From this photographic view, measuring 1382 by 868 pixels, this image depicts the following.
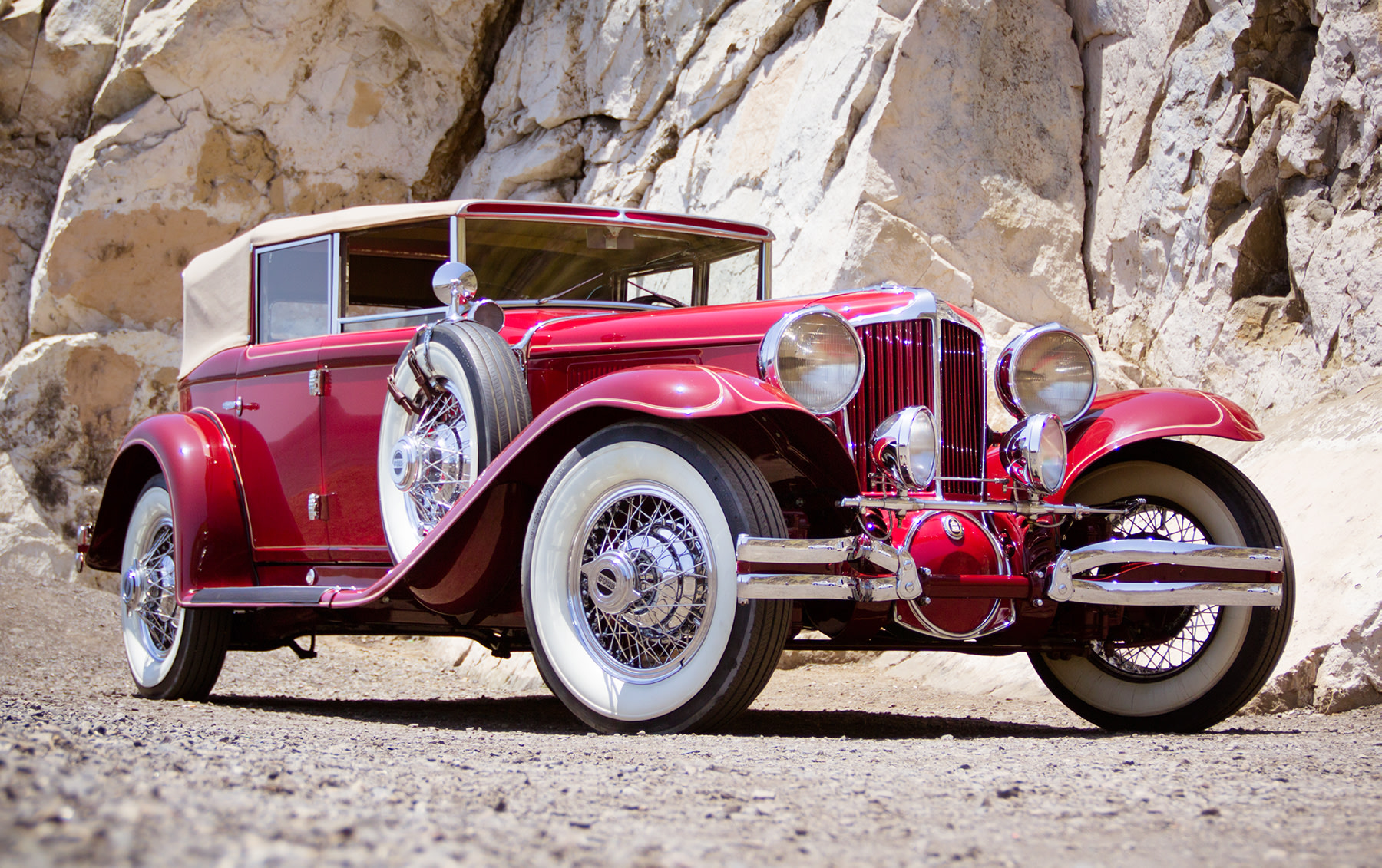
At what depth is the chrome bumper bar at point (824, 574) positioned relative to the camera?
9.39ft

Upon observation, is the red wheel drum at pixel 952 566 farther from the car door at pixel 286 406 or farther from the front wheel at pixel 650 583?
the car door at pixel 286 406

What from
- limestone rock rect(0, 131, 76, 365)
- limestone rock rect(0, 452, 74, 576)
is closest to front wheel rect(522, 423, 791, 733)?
limestone rock rect(0, 452, 74, 576)

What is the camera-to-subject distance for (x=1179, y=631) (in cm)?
371

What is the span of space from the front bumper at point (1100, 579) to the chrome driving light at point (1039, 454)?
25 centimetres

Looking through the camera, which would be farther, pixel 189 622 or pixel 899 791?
pixel 189 622

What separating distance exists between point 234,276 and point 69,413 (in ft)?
20.5

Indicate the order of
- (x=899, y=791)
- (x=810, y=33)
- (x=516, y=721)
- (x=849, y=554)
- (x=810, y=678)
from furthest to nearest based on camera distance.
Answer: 1. (x=810, y=33)
2. (x=810, y=678)
3. (x=516, y=721)
4. (x=849, y=554)
5. (x=899, y=791)

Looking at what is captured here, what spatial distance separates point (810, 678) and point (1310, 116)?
12.4ft

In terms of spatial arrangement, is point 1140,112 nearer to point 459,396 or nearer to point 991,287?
point 991,287

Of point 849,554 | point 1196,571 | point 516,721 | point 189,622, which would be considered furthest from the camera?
point 189,622

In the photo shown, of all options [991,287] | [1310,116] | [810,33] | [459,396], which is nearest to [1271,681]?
[459,396]

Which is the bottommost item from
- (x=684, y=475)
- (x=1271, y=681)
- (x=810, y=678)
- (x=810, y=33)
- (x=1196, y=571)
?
(x=810, y=678)

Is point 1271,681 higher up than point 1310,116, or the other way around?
point 1310,116

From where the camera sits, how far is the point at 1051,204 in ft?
25.6
